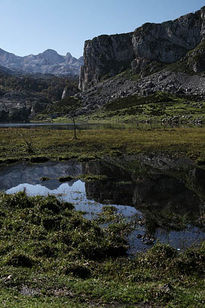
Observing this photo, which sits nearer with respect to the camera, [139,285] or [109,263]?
[139,285]

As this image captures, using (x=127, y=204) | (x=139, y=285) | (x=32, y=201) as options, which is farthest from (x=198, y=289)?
(x=32, y=201)

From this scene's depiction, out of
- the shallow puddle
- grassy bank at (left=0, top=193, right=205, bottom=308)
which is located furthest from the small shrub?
the shallow puddle

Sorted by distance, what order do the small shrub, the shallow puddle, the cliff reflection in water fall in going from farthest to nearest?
the cliff reflection in water < the shallow puddle < the small shrub

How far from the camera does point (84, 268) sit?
1471cm

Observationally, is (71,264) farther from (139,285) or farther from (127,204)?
(127,204)

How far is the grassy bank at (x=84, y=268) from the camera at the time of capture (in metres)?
11.8

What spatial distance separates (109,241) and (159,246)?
384 centimetres

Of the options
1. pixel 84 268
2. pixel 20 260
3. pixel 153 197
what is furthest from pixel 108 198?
pixel 20 260

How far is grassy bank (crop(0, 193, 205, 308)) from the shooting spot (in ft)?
38.5

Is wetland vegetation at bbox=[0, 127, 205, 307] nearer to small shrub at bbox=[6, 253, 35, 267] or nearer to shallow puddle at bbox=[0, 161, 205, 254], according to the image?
small shrub at bbox=[6, 253, 35, 267]

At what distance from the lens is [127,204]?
2862cm

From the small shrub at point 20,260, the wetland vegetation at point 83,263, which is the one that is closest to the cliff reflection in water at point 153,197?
the wetland vegetation at point 83,263

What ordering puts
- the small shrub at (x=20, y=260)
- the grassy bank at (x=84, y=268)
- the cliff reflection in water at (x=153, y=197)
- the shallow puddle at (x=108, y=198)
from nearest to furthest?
the grassy bank at (x=84, y=268), the small shrub at (x=20, y=260), the shallow puddle at (x=108, y=198), the cliff reflection in water at (x=153, y=197)

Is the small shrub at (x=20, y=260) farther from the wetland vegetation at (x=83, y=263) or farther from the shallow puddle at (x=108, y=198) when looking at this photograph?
the shallow puddle at (x=108, y=198)
